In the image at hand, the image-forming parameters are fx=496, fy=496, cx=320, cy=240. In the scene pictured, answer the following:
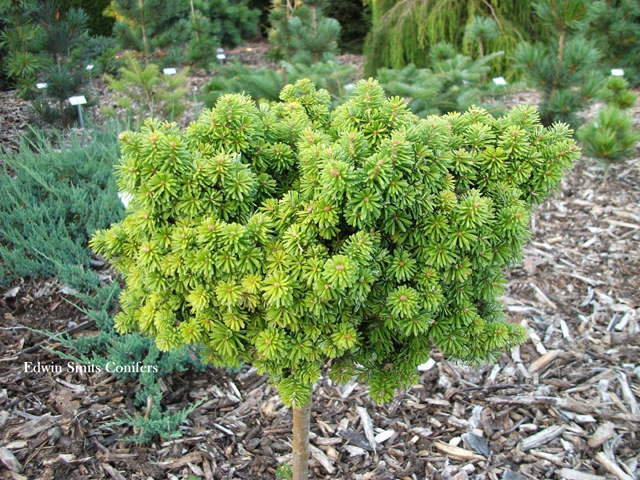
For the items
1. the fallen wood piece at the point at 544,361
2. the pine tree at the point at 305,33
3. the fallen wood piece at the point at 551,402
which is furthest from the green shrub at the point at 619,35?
the fallen wood piece at the point at 551,402

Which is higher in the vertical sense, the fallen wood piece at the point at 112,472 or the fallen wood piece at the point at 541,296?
the fallen wood piece at the point at 112,472

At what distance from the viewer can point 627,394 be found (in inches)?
105

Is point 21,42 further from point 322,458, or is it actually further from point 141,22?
point 322,458

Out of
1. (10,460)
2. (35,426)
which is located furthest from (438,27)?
(10,460)

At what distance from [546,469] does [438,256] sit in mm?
1546

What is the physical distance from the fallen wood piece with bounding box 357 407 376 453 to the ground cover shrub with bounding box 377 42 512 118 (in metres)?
2.78

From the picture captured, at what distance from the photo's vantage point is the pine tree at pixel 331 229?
1.37 meters

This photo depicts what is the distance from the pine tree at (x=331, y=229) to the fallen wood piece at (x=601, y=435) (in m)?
1.20

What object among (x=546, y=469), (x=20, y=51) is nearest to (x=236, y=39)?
(x=20, y=51)

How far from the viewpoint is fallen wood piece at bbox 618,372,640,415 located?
2.58 metres

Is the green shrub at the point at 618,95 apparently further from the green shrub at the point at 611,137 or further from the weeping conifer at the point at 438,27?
the weeping conifer at the point at 438,27

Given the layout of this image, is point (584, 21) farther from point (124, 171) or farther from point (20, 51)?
point (20, 51)

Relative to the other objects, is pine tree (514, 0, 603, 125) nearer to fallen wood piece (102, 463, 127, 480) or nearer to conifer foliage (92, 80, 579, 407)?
conifer foliage (92, 80, 579, 407)

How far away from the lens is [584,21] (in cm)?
455
